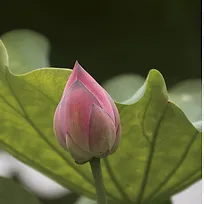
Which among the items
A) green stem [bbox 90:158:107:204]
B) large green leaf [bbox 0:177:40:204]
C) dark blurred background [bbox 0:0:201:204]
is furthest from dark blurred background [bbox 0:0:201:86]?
green stem [bbox 90:158:107:204]

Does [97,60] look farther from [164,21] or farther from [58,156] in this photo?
[58,156]

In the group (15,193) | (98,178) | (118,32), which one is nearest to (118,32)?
(118,32)

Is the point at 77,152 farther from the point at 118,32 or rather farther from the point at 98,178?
the point at 118,32

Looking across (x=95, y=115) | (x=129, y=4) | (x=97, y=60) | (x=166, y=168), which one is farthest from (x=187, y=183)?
(x=129, y=4)

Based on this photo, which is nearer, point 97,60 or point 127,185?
point 127,185

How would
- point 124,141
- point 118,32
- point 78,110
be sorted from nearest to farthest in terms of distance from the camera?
point 78,110 → point 124,141 → point 118,32
